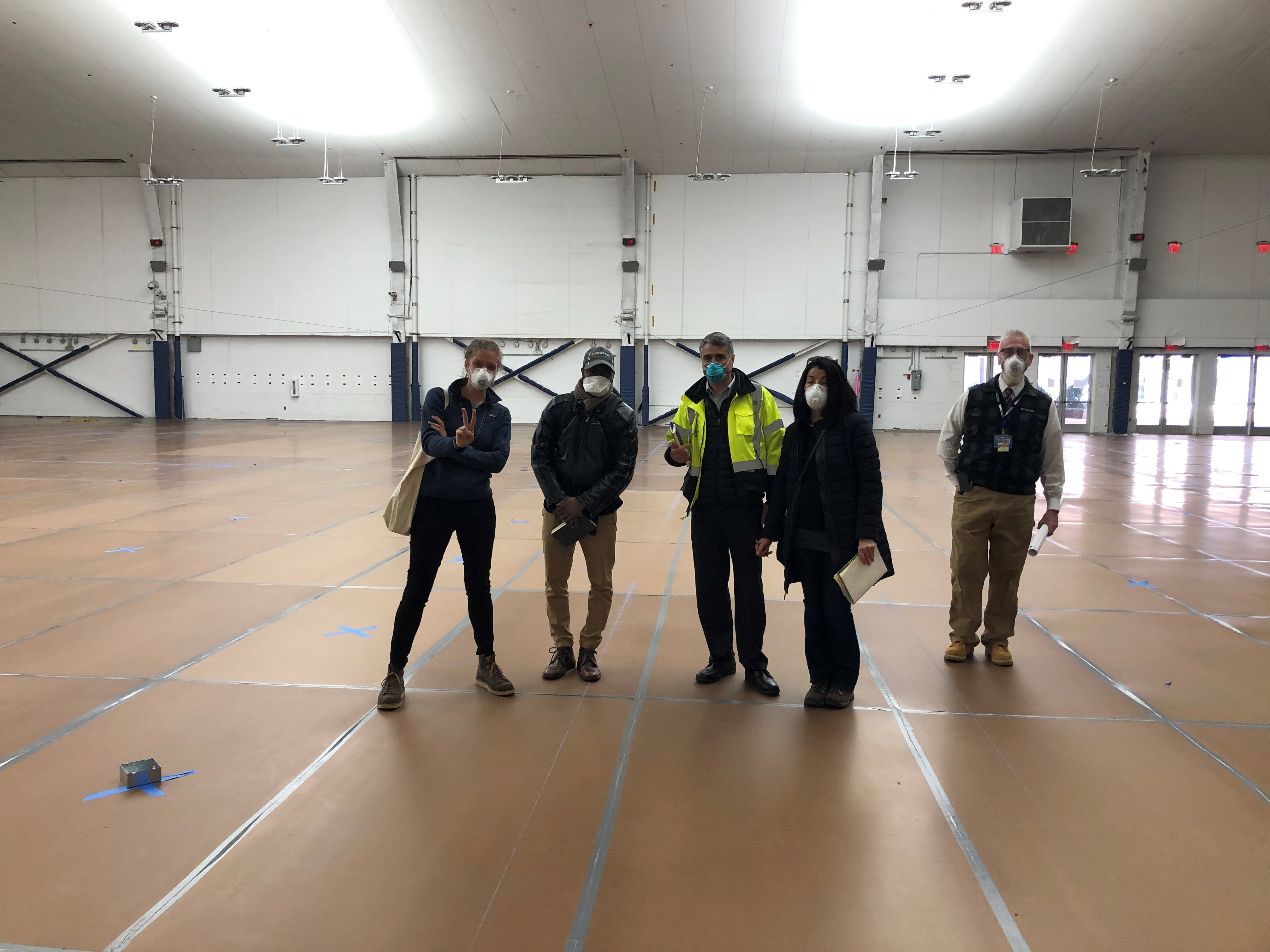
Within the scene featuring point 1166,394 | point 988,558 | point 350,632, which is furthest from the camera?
point 1166,394

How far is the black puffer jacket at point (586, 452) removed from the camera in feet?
14.7

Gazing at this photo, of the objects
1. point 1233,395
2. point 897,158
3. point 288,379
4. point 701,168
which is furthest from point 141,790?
point 1233,395

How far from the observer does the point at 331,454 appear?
1697 cm

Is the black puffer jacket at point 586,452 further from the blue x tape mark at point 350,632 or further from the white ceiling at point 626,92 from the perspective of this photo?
the white ceiling at point 626,92

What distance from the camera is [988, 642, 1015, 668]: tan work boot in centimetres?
491

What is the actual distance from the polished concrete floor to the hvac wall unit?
20.0 meters

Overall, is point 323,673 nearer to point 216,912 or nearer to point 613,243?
point 216,912

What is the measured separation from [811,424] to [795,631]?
194 cm

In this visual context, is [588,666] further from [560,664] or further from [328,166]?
[328,166]

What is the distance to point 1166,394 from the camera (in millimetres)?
26297

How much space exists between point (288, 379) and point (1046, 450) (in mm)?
27584

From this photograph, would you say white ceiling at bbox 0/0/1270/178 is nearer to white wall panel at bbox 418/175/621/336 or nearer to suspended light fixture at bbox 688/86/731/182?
suspended light fixture at bbox 688/86/731/182

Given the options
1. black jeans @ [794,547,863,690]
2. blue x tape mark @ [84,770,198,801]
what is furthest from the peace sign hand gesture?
blue x tape mark @ [84,770,198,801]

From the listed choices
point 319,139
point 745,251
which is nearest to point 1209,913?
point 745,251
